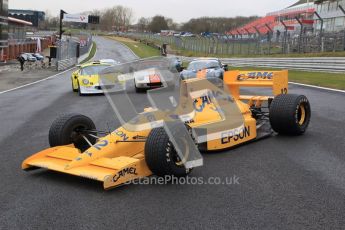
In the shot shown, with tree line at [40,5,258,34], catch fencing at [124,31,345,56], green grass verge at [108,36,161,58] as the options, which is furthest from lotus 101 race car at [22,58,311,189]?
tree line at [40,5,258,34]

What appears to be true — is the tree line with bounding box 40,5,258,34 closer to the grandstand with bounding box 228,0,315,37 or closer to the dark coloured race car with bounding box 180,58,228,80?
the grandstand with bounding box 228,0,315,37

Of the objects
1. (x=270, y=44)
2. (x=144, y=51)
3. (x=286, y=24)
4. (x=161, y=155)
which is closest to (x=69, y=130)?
(x=161, y=155)

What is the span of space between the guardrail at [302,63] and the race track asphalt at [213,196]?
1632 centimetres

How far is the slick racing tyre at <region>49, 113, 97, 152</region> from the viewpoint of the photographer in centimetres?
632

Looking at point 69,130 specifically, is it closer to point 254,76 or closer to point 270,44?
point 254,76

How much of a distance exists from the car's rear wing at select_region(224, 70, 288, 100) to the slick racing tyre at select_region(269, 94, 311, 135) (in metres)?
0.88

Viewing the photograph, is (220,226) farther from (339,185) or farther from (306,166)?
(306,166)

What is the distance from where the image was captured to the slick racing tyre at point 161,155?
5191 mm

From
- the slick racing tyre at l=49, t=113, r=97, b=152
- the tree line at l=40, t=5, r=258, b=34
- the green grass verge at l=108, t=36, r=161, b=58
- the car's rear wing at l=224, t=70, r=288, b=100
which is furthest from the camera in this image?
the tree line at l=40, t=5, r=258, b=34

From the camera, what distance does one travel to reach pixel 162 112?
5.76 meters

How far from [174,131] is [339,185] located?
2031mm

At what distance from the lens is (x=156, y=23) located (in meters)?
139

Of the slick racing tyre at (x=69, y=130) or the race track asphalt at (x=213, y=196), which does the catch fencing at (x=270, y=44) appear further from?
the slick racing tyre at (x=69, y=130)

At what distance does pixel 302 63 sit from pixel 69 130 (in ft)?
72.8
